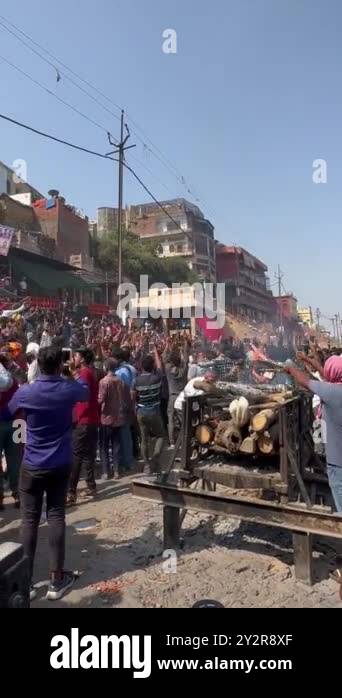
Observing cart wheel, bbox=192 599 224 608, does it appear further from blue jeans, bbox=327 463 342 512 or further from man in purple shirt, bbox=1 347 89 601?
blue jeans, bbox=327 463 342 512

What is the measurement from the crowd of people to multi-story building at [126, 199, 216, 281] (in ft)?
153

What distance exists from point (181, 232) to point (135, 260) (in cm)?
2070

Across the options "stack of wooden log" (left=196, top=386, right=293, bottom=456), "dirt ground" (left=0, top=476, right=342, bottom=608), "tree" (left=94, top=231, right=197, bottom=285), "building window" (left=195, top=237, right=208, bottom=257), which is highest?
"building window" (left=195, top=237, right=208, bottom=257)

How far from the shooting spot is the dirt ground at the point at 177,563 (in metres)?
3.79

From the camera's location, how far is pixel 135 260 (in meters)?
38.5

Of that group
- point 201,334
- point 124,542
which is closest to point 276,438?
point 124,542

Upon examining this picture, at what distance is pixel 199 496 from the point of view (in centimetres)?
429

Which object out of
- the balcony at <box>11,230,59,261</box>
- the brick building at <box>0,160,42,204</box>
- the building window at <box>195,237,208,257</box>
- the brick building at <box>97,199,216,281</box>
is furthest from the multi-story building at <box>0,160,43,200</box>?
the building window at <box>195,237,208,257</box>

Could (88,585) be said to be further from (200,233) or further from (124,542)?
(200,233)

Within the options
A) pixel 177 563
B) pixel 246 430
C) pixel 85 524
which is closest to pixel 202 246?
pixel 85 524

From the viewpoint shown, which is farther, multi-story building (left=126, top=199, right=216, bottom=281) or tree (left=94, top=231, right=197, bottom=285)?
multi-story building (left=126, top=199, right=216, bottom=281)

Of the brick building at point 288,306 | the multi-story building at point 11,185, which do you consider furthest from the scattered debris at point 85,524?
the brick building at point 288,306

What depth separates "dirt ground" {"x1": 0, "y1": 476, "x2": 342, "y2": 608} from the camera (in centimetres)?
379

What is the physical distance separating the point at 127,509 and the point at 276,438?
2.40 m
